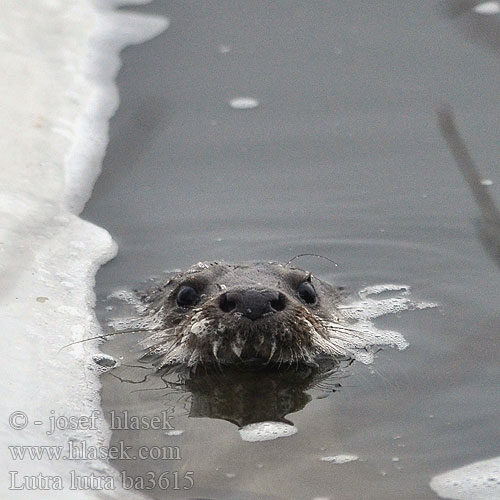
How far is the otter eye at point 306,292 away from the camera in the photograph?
6238 millimetres

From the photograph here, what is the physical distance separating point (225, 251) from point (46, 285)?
151cm

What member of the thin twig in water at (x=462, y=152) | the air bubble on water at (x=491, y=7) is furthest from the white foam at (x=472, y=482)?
the air bubble on water at (x=491, y=7)

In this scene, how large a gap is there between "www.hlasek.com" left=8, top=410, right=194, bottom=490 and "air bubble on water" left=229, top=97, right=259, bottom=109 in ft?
12.8

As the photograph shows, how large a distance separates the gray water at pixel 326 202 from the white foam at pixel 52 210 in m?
0.18

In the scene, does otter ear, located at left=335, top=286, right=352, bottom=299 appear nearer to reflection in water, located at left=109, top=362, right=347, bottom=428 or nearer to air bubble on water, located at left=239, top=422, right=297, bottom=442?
reflection in water, located at left=109, top=362, right=347, bottom=428

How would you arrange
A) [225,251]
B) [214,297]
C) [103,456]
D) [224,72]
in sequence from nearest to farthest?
[103,456] < [214,297] < [225,251] < [224,72]

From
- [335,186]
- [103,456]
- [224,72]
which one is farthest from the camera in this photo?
[224,72]

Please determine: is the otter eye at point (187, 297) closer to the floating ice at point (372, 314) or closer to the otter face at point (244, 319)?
the otter face at point (244, 319)

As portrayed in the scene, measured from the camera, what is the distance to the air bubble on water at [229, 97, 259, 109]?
28.1ft

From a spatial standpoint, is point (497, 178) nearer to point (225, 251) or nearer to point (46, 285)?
point (225, 251)

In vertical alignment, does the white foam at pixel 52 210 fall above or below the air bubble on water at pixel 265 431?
above

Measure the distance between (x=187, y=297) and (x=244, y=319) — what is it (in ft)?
2.94

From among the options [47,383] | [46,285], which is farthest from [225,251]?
[47,383]

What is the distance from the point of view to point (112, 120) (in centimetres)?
838
